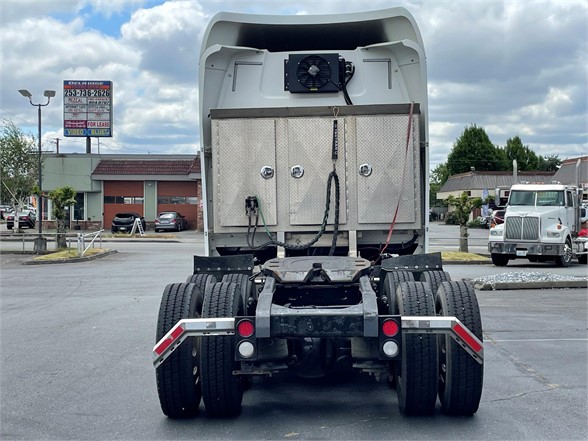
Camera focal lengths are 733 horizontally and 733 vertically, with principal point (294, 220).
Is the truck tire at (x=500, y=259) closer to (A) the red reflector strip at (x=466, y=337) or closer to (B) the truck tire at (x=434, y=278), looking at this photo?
(B) the truck tire at (x=434, y=278)

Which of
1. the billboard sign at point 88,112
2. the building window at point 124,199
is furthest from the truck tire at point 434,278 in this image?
the billboard sign at point 88,112

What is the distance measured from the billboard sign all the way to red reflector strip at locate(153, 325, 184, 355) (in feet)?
178

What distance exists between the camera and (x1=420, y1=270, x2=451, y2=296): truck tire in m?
6.73

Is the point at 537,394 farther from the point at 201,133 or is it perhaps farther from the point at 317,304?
the point at 201,133

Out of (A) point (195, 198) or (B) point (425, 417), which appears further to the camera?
(A) point (195, 198)

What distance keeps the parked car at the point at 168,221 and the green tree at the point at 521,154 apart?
62.9 m

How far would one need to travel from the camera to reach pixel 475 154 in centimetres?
9769

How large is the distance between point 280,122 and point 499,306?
6620 millimetres

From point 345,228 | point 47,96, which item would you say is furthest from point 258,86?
point 47,96

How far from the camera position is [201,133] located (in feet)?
27.9

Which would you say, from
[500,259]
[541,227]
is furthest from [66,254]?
[541,227]

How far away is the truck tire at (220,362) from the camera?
18.9 ft

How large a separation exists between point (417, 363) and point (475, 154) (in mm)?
95458

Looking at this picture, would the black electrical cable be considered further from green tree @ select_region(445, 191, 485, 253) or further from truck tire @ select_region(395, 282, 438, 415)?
green tree @ select_region(445, 191, 485, 253)
